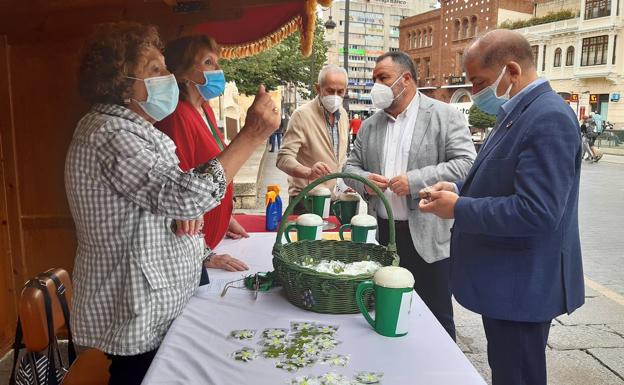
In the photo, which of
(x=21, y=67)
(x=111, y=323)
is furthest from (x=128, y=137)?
(x=21, y=67)

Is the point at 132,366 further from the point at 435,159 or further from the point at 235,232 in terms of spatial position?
the point at 435,159

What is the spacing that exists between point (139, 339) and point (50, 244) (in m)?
2.12

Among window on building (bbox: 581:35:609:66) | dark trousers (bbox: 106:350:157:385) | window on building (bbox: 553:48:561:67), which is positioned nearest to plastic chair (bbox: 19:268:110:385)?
dark trousers (bbox: 106:350:157:385)

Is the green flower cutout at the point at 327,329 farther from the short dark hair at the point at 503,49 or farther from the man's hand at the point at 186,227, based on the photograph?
the short dark hair at the point at 503,49

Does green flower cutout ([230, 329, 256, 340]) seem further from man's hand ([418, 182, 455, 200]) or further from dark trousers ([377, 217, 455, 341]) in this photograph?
dark trousers ([377, 217, 455, 341])

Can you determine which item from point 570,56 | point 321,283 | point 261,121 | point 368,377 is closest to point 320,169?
point 261,121

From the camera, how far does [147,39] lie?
166 centimetres

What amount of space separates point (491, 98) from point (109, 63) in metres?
1.47

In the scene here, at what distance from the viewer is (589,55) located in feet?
115

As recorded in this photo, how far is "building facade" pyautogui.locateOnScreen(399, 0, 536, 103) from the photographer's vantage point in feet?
148

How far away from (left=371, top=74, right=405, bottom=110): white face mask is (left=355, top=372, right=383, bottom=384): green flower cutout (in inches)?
73.7

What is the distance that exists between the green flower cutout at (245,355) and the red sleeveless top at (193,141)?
38.9 inches

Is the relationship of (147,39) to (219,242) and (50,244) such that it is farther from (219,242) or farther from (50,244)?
(50,244)

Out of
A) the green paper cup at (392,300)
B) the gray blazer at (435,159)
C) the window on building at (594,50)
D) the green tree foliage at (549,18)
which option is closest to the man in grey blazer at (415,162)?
the gray blazer at (435,159)
